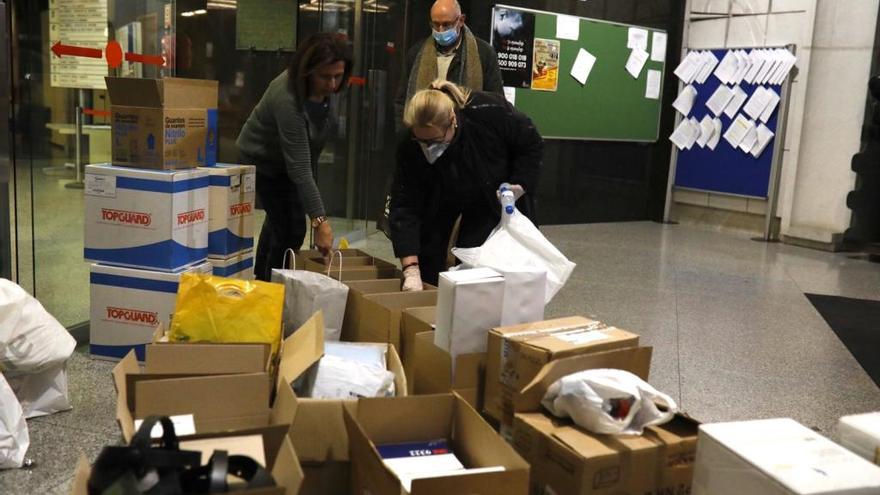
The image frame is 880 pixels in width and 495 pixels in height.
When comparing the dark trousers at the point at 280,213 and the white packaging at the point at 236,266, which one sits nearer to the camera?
the white packaging at the point at 236,266

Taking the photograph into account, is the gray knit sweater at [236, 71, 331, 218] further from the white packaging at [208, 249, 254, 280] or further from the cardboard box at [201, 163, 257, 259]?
the white packaging at [208, 249, 254, 280]

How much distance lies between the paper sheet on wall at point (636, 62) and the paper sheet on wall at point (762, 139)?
1270mm

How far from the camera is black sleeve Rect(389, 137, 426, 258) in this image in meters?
2.86

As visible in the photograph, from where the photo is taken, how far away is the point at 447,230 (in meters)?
3.12

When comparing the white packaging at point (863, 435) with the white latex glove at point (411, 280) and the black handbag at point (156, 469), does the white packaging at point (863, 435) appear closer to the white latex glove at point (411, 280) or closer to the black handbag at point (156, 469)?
the black handbag at point (156, 469)

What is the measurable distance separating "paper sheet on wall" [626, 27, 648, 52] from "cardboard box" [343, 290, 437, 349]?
5.75m

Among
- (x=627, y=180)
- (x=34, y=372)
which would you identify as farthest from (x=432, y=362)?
(x=627, y=180)

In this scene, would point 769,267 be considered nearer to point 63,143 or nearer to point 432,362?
point 432,362

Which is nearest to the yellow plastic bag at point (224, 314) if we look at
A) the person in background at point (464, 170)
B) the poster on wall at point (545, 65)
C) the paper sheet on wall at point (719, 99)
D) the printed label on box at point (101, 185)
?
the person in background at point (464, 170)

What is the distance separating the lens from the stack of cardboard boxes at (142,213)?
9.66 ft

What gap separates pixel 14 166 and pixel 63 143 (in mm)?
289

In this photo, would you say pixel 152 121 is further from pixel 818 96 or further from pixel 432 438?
pixel 818 96

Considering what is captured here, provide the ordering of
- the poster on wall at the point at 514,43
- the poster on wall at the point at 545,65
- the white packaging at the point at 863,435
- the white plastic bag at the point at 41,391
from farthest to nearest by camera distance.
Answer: the poster on wall at the point at 545,65 < the poster on wall at the point at 514,43 < the white plastic bag at the point at 41,391 < the white packaging at the point at 863,435

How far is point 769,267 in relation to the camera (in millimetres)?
5957
